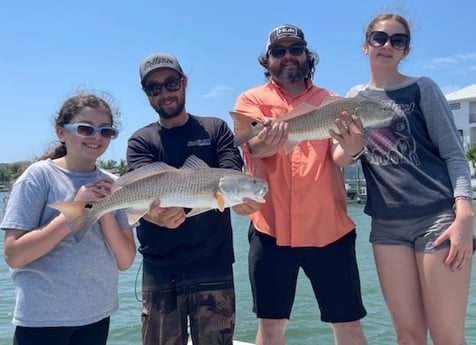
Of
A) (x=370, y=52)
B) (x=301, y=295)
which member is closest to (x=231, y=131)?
(x=370, y=52)

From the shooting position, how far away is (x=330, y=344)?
9.48 meters

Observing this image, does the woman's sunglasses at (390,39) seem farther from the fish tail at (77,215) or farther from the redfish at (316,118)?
the fish tail at (77,215)

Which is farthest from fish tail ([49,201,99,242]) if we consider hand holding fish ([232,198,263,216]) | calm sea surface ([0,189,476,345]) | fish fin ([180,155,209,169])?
calm sea surface ([0,189,476,345])

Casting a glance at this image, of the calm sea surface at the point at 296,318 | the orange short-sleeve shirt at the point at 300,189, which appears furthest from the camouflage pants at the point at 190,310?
the calm sea surface at the point at 296,318

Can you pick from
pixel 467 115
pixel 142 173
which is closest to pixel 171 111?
pixel 142 173

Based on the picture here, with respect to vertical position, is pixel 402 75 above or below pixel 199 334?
above

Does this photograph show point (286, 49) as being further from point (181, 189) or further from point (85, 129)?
point (85, 129)

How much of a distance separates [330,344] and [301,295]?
14.4ft

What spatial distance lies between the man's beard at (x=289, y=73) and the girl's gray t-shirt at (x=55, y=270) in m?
2.19

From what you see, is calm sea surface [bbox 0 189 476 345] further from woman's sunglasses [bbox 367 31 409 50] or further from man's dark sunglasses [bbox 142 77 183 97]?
woman's sunglasses [bbox 367 31 409 50]

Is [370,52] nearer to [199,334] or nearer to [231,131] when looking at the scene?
[231,131]

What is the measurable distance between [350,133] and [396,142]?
395mm

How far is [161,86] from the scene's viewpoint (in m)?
4.41

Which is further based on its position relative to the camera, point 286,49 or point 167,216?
point 286,49
